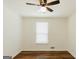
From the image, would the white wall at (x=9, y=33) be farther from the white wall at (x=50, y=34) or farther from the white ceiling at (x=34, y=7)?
the white wall at (x=50, y=34)

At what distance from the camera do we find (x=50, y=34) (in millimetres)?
8617

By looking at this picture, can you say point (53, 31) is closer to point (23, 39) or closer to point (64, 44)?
point (64, 44)

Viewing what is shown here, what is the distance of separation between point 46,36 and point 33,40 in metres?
0.90

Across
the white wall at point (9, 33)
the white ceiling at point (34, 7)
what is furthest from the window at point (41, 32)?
the white wall at point (9, 33)

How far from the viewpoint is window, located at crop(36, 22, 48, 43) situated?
333 inches

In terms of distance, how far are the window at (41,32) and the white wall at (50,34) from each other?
0.70 ft

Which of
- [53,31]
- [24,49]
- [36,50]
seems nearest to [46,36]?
[53,31]

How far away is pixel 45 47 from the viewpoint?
8523 millimetres

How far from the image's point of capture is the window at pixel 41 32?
846 cm

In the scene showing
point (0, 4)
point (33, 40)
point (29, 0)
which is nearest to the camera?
point (0, 4)

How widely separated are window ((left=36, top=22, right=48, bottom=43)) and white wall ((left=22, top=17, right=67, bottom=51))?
212mm

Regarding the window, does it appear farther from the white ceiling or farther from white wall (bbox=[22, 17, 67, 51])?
the white ceiling

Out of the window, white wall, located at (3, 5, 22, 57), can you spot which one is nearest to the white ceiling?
white wall, located at (3, 5, 22, 57)

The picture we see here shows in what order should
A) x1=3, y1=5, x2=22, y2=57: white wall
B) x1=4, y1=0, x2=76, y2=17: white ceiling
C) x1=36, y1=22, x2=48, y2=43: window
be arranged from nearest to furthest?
x1=4, y1=0, x2=76, y2=17: white ceiling < x1=3, y1=5, x2=22, y2=57: white wall < x1=36, y1=22, x2=48, y2=43: window
